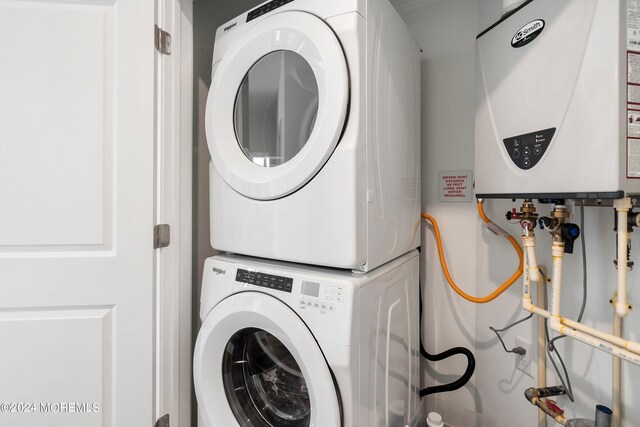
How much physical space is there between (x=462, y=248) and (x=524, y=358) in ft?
1.68

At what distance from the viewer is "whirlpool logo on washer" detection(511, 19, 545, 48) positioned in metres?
0.91

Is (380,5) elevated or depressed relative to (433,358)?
elevated

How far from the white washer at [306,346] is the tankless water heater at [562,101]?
545 mm

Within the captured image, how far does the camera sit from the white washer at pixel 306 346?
874mm

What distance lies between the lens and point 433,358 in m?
1.53

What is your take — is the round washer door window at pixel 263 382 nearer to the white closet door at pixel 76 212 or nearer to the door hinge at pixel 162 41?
the white closet door at pixel 76 212

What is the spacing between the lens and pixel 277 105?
1.17 meters

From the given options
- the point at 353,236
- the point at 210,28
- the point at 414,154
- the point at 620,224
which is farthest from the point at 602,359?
the point at 210,28

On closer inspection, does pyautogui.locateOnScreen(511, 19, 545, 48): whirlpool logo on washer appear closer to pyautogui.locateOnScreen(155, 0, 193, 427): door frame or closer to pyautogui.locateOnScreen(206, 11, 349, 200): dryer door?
pyautogui.locateOnScreen(206, 11, 349, 200): dryer door

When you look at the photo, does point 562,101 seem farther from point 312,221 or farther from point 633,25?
point 312,221

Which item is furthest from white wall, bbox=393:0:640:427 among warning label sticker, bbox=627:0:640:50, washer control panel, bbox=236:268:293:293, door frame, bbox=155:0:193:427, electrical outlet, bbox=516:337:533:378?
door frame, bbox=155:0:193:427

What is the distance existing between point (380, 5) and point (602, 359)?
1.29m

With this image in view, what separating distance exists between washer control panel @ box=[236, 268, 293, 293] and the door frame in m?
0.44

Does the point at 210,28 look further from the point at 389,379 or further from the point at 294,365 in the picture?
the point at 389,379
